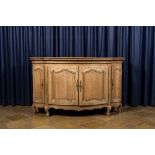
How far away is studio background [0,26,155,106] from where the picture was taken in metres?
3.63

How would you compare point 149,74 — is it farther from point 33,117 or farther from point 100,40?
point 33,117

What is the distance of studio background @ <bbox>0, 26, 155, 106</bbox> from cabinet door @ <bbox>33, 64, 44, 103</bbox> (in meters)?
0.63

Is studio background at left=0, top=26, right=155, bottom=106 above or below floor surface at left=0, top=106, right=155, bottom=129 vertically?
above

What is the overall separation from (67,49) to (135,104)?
Result: 138 centimetres

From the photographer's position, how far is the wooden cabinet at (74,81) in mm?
2963

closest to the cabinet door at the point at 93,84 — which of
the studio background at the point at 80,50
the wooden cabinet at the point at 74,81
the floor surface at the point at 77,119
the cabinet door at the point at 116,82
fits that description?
the wooden cabinet at the point at 74,81

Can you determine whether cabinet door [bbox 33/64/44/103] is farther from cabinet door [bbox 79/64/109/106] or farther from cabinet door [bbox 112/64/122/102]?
cabinet door [bbox 112/64/122/102]

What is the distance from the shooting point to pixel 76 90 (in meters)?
2.98

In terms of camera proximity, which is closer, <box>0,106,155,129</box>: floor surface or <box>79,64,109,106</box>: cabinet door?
<box>0,106,155,129</box>: floor surface

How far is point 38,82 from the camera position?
310 cm

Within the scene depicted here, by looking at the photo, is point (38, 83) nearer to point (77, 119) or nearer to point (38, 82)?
point (38, 82)

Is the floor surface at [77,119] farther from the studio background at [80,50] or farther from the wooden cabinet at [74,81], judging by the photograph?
the studio background at [80,50]

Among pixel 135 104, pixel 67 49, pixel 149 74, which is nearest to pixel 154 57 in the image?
pixel 149 74

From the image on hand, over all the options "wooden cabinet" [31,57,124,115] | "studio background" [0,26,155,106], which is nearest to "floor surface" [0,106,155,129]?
"wooden cabinet" [31,57,124,115]
